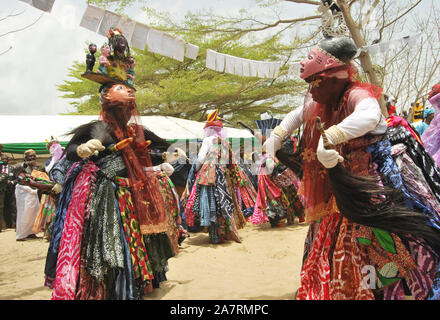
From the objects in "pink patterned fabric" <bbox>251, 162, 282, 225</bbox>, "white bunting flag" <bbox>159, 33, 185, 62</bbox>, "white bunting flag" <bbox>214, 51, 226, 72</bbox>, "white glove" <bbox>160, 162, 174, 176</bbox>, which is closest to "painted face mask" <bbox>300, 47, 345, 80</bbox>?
"white glove" <bbox>160, 162, 174, 176</bbox>

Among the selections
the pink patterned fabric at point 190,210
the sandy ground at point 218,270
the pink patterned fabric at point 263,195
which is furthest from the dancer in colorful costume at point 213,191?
the pink patterned fabric at point 263,195

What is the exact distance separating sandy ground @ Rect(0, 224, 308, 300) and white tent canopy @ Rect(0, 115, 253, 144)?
4.54 metres

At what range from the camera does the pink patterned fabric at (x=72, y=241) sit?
8.31 feet

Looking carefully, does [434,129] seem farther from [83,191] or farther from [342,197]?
[83,191]

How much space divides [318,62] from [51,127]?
10.7m

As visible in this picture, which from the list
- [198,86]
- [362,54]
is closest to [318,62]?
[362,54]

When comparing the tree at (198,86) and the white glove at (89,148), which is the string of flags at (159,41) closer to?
the white glove at (89,148)

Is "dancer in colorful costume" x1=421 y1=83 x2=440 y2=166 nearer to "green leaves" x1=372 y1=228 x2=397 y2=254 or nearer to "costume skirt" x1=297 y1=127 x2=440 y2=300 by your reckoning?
"costume skirt" x1=297 y1=127 x2=440 y2=300

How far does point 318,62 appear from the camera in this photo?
2.24 metres

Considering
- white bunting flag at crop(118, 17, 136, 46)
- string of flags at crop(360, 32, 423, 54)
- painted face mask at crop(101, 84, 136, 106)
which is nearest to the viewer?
painted face mask at crop(101, 84, 136, 106)

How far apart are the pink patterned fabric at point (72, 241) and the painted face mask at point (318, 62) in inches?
72.6

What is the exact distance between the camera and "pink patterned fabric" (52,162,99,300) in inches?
99.7

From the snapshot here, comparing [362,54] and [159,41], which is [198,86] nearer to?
[362,54]

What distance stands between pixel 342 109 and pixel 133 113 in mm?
1800
